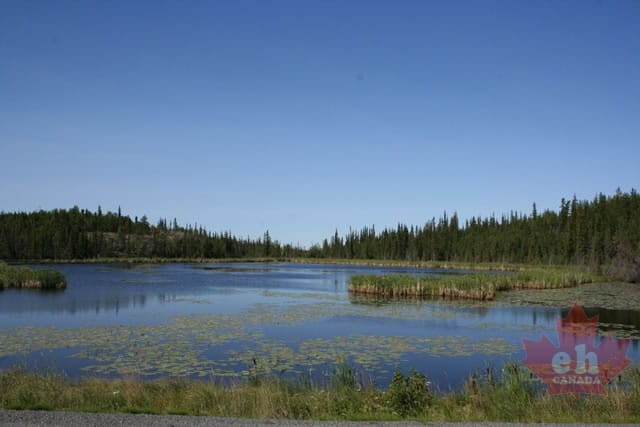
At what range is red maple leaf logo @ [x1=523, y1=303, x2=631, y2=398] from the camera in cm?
1420

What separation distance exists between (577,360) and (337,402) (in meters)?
11.2

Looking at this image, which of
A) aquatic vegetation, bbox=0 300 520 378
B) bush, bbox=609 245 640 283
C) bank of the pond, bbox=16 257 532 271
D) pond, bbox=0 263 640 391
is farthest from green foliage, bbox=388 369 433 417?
bank of the pond, bbox=16 257 532 271

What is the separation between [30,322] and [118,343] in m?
8.82

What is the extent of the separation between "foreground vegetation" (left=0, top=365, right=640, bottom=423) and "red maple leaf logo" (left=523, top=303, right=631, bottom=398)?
1.50 meters

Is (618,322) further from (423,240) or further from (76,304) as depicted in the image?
(423,240)

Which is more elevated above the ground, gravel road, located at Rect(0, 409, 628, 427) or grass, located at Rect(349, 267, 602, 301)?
gravel road, located at Rect(0, 409, 628, 427)

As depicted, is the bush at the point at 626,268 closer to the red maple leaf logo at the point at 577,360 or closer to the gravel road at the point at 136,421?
the red maple leaf logo at the point at 577,360

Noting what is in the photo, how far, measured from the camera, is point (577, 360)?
1878cm

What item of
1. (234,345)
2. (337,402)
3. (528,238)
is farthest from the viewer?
(528,238)

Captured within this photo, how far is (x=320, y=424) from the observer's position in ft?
31.7

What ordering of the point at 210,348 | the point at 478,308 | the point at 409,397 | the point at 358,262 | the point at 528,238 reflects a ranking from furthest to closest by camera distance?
the point at 358,262
the point at 528,238
the point at 478,308
the point at 210,348
the point at 409,397

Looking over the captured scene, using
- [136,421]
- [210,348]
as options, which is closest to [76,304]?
[210,348]

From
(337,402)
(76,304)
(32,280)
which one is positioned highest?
(32,280)

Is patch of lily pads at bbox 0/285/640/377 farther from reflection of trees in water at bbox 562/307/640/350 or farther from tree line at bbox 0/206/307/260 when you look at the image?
tree line at bbox 0/206/307/260
